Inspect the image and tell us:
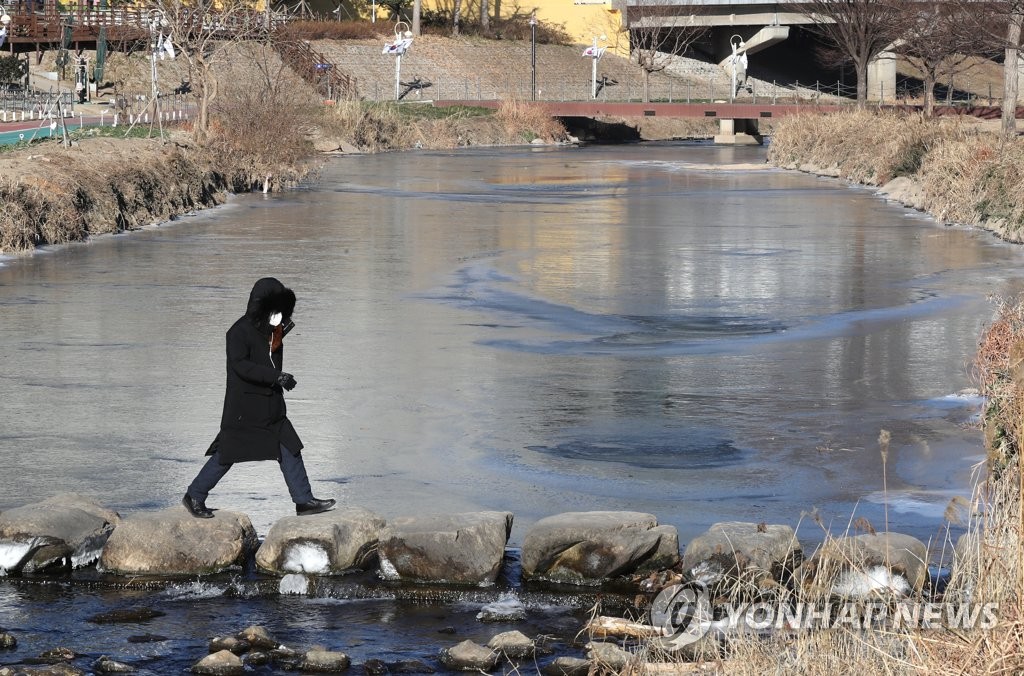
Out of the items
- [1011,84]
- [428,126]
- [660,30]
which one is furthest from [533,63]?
[1011,84]

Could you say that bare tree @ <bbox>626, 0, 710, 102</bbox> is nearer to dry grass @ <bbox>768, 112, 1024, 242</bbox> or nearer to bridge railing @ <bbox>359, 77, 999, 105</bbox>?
bridge railing @ <bbox>359, 77, 999, 105</bbox>

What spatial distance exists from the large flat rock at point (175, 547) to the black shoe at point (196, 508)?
3cm

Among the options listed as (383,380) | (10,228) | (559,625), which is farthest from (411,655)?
(10,228)

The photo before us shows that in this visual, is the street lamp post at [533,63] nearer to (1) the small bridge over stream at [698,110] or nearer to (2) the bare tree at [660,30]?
(2) the bare tree at [660,30]

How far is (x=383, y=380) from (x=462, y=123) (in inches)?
2138

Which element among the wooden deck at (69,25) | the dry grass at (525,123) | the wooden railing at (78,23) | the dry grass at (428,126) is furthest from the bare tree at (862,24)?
the wooden deck at (69,25)

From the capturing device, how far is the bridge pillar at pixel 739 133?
69625 mm

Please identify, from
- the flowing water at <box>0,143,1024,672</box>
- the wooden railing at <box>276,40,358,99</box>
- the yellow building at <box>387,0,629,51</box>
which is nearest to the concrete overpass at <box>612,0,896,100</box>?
the yellow building at <box>387,0,629,51</box>

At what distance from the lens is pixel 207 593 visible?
26.4ft

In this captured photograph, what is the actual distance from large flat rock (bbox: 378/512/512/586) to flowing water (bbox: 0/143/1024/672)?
29 centimetres

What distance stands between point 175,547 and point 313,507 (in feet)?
2.62

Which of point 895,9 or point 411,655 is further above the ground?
point 895,9

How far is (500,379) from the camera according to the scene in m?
13.4

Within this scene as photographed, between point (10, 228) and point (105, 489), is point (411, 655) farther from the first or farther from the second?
point (10, 228)
